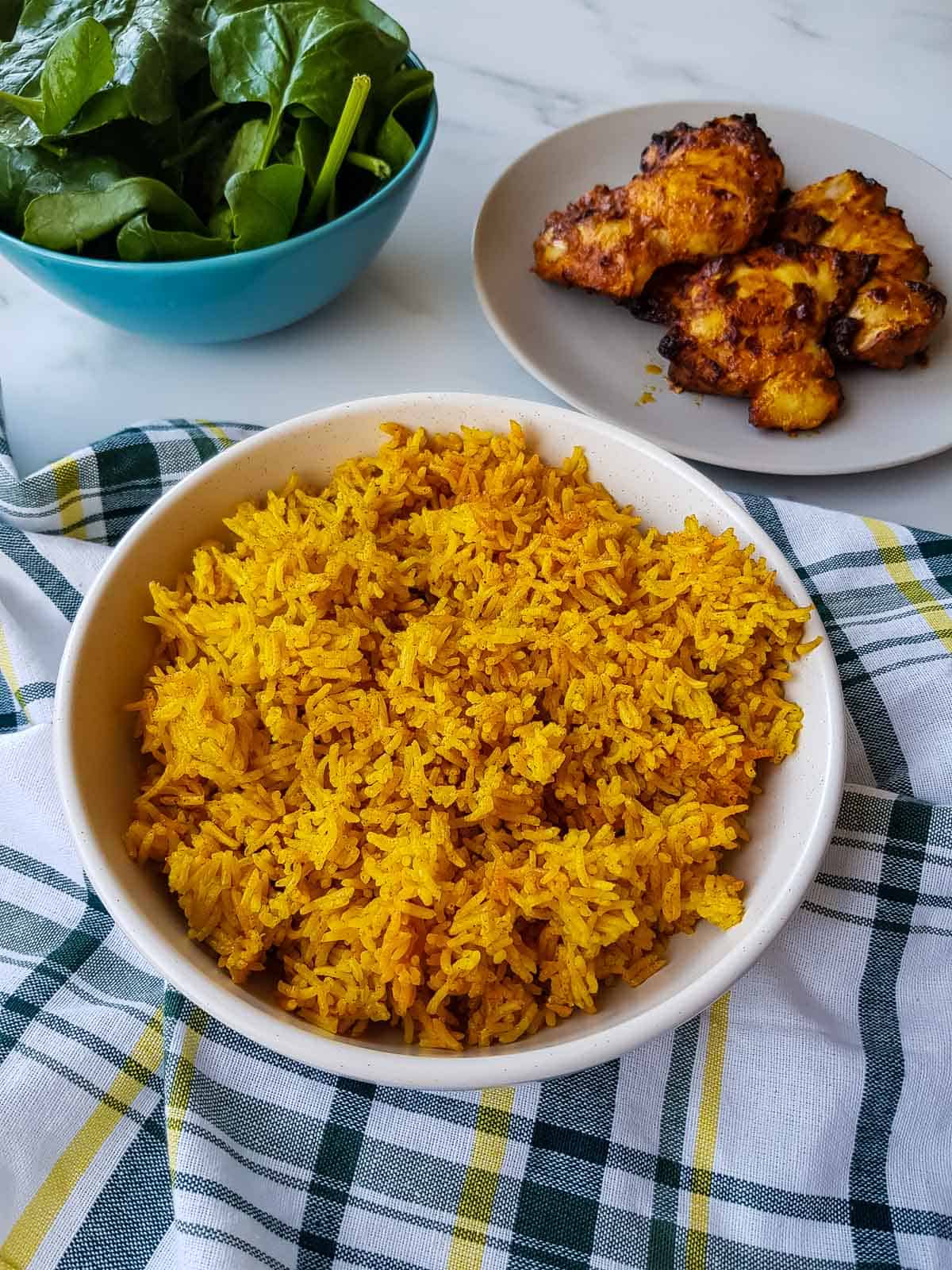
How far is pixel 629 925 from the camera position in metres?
1.04

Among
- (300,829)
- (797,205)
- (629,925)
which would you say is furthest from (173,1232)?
(797,205)

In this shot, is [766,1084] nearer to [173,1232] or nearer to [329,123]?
[173,1232]

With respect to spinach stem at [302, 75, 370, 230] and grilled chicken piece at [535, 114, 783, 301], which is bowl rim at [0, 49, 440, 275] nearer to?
spinach stem at [302, 75, 370, 230]

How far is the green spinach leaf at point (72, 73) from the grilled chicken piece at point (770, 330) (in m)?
0.96

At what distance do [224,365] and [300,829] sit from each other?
110 cm

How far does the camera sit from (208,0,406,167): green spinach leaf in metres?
1.63

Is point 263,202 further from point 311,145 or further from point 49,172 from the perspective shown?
point 49,172

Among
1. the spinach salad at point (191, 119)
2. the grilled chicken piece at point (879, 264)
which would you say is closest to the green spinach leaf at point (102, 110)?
the spinach salad at point (191, 119)

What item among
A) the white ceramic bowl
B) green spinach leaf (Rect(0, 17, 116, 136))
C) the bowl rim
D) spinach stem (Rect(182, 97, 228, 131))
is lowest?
the white ceramic bowl

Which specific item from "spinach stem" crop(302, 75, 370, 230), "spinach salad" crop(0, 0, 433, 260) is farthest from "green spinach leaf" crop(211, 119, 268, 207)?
"spinach stem" crop(302, 75, 370, 230)

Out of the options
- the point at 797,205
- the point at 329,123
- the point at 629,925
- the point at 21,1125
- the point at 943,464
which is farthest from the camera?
the point at 797,205

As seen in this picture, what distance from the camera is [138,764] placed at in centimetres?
122

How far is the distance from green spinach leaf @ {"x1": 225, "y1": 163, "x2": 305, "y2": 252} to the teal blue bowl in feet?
0.11

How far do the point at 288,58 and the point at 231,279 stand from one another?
0.35 meters
